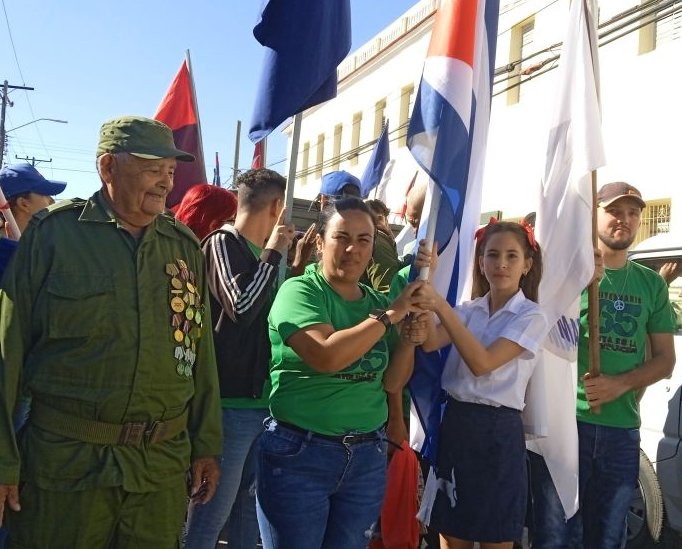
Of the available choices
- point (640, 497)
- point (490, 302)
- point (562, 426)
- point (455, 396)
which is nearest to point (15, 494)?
point (455, 396)

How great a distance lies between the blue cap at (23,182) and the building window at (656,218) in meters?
9.73

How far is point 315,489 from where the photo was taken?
257 centimetres

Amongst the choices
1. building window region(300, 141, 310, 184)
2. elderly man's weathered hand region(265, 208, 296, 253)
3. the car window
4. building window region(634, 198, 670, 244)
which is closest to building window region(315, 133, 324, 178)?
building window region(300, 141, 310, 184)

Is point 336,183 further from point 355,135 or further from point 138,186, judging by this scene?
point 355,135

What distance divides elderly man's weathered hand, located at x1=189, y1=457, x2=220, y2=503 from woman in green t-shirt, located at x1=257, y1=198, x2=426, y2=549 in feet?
0.58

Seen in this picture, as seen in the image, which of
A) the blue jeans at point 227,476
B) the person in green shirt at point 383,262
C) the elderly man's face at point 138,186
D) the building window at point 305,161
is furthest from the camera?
the building window at point 305,161

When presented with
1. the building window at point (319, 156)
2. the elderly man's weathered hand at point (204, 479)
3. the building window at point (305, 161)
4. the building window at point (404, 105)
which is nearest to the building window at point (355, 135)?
the building window at point (319, 156)

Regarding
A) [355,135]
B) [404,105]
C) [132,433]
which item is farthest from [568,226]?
[355,135]

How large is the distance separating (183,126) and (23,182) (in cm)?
166

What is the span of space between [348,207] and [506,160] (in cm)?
1324

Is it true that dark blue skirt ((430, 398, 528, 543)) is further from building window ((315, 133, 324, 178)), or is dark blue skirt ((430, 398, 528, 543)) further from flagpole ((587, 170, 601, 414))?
building window ((315, 133, 324, 178))

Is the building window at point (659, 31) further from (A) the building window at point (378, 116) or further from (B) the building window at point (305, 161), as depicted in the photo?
(B) the building window at point (305, 161)

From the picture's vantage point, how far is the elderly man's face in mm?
2449

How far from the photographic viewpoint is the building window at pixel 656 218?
37.6 feet
